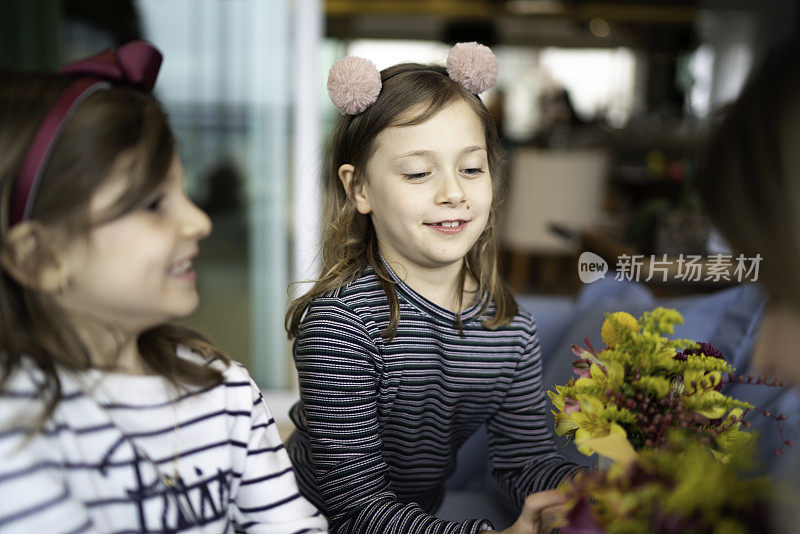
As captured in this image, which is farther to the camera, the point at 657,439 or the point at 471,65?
the point at 471,65

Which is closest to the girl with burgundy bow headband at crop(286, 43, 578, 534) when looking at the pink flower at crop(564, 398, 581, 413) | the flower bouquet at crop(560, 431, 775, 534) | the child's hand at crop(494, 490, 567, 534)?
the child's hand at crop(494, 490, 567, 534)

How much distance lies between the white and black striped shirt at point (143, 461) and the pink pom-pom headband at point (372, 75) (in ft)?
1.35

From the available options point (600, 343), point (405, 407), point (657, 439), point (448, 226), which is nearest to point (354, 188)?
point (448, 226)

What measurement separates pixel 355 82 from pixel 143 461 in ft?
1.85

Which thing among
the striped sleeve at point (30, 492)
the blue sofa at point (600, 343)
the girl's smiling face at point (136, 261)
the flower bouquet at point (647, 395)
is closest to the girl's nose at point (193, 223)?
the girl's smiling face at point (136, 261)

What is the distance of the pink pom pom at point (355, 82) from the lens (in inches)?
37.9

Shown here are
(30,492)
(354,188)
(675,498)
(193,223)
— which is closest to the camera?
(675,498)

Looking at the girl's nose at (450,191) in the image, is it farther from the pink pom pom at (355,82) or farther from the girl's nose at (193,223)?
the girl's nose at (193,223)

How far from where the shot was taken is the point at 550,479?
3.11ft

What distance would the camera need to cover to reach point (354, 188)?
103 centimetres

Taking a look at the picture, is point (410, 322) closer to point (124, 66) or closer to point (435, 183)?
point (435, 183)

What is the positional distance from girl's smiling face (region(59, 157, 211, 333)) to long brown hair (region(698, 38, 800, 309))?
1.68ft

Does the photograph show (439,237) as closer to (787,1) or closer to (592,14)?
(787,1)

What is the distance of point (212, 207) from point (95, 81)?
79.3 inches
